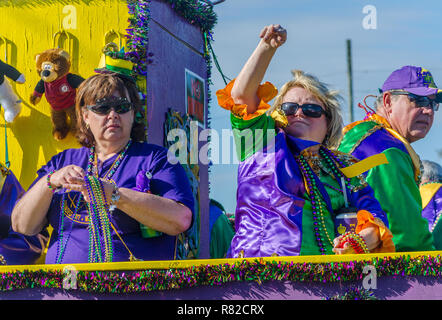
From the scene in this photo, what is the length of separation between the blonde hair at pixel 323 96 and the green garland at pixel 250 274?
1.07 m

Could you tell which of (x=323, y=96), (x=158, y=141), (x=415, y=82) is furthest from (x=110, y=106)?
Answer: (x=415, y=82)

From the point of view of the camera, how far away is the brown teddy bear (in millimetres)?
3994

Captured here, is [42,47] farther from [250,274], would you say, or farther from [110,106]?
[250,274]

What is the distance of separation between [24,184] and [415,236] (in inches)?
88.7

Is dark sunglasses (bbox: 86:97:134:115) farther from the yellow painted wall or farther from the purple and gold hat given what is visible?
the purple and gold hat

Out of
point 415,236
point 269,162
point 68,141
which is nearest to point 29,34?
point 68,141

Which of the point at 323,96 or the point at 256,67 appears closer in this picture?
the point at 256,67

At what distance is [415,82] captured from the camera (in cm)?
398

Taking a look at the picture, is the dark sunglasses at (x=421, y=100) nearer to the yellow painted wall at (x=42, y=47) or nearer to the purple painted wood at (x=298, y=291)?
the yellow painted wall at (x=42, y=47)

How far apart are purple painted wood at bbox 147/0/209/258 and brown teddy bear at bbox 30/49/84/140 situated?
0.47m

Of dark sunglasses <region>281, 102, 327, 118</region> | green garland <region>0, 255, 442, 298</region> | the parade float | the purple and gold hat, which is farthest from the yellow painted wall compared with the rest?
green garland <region>0, 255, 442, 298</region>

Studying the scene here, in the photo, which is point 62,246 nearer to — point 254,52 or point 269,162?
point 269,162

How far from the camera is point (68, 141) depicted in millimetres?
4035

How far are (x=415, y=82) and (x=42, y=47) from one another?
2236 mm
